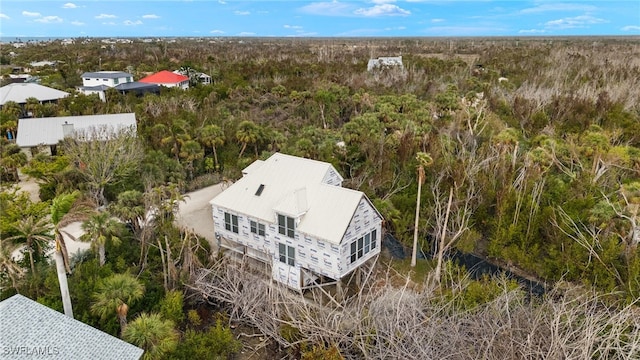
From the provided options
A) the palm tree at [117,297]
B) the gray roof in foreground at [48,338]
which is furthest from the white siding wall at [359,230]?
the gray roof in foreground at [48,338]

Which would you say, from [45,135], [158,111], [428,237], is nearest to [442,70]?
[158,111]

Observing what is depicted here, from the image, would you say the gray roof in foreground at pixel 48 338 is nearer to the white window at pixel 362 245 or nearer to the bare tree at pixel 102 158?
the white window at pixel 362 245

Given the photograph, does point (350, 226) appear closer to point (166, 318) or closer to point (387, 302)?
point (387, 302)

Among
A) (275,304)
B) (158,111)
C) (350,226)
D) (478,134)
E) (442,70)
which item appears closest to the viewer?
(275,304)

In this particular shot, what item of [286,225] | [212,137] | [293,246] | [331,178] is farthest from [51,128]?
[293,246]

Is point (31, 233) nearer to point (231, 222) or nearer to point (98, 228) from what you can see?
point (98, 228)

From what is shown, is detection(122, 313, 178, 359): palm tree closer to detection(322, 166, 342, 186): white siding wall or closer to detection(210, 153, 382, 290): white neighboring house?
detection(210, 153, 382, 290): white neighboring house
